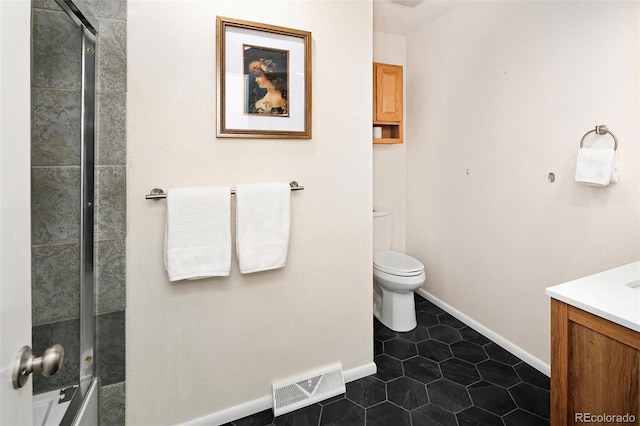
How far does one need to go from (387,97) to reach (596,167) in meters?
1.54

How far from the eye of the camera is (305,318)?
6.05ft

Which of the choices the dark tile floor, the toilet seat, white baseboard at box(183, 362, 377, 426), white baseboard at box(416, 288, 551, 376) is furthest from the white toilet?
white baseboard at box(183, 362, 377, 426)

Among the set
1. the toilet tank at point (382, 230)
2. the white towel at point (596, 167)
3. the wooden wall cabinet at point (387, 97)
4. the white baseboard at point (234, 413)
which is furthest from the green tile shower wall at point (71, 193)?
the white towel at point (596, 167)

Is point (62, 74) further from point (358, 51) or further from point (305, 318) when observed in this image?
point (305, 318)

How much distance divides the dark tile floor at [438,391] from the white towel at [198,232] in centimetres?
83

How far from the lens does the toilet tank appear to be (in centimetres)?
297

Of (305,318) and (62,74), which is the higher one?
(62,74)

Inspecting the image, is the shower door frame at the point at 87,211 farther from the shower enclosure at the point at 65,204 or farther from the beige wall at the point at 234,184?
the beige wall at the point at 234,184

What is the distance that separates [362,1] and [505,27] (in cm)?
103

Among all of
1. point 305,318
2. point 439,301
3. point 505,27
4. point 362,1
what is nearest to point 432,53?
point 505,27

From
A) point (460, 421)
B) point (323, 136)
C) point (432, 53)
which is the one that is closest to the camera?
point (460, 421)
